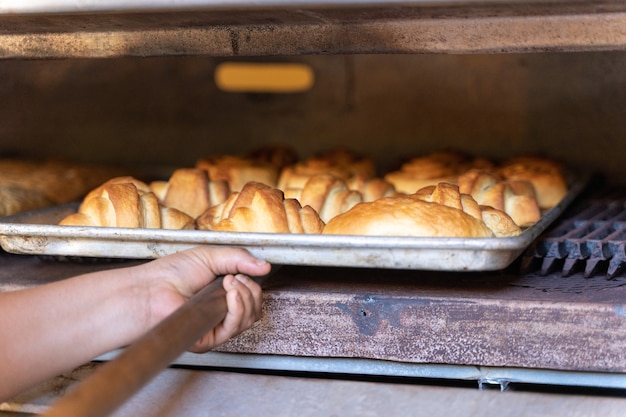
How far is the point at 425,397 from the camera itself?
1433 mm

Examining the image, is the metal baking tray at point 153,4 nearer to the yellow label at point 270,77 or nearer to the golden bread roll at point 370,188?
the golden bread roll at point 370,188

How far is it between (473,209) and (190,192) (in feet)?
2.59

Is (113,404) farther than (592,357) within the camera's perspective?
No

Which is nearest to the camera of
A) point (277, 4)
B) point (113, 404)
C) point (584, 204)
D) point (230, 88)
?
point (113, 404)

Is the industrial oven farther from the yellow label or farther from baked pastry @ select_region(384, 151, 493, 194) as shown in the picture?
the yellow label

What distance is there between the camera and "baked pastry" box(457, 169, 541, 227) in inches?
76.8

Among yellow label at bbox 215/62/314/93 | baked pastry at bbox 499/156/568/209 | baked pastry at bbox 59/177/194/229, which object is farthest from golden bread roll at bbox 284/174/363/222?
yellow label at bbox 215/62/314/93

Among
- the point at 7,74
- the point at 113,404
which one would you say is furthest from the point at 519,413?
the point at 7,74

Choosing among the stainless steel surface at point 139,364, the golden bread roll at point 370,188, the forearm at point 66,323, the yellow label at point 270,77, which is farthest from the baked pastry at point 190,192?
the yellow label at point 270,77

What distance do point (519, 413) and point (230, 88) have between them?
6.72 feet

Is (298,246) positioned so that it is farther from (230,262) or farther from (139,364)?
(139,364)

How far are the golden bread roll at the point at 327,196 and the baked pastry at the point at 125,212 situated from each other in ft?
0.97

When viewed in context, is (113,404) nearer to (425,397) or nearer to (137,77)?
(425,397)

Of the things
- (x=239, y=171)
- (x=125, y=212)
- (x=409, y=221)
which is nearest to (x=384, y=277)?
(x=409, y=221)
